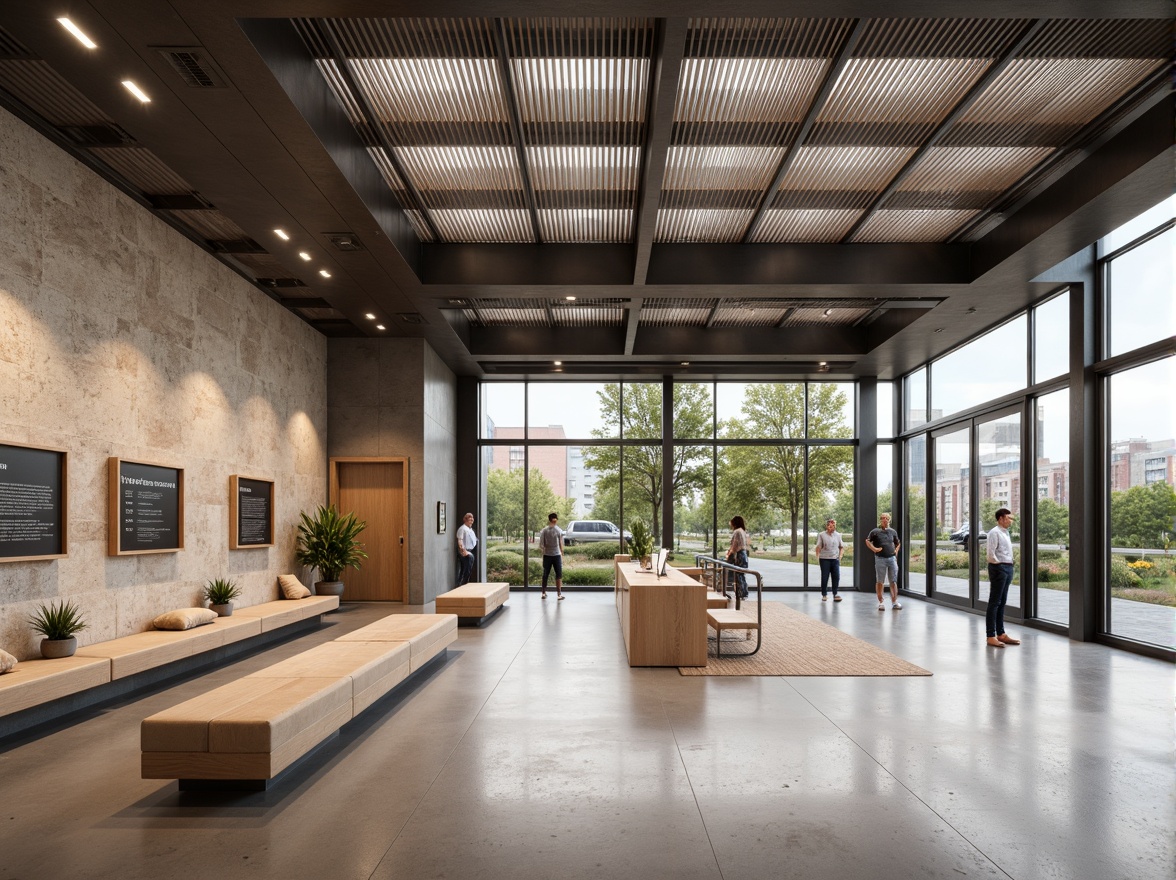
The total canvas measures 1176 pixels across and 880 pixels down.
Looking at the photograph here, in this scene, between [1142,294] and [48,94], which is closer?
[48,94]

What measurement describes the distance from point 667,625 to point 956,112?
516 cm

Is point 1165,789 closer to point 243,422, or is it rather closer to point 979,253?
point 979,253

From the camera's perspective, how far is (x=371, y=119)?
262 inches

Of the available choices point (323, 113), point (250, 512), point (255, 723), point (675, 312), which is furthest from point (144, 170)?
point (675, 312)

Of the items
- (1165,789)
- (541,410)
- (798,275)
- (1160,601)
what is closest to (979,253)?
(798,275)

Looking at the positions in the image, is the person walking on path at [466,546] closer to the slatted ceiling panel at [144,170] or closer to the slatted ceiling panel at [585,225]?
the slatted ceiling panel at [585,225]

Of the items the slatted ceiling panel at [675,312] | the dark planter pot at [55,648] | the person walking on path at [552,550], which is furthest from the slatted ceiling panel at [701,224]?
the dark planter pot at [55,648]

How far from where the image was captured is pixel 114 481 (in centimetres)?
673

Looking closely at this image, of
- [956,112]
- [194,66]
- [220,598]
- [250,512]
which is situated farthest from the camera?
[250,512]

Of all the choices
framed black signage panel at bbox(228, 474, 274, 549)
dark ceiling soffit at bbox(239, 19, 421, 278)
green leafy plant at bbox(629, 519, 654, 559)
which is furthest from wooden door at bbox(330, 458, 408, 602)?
dark ceiling soffit at bbox(239, 19, 421, 278)

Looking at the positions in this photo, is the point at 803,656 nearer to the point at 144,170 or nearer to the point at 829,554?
the point at 829,554

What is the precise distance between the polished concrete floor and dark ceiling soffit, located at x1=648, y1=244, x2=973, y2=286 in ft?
16.5

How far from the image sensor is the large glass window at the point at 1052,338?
980 cm

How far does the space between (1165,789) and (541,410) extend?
12.4 metres
